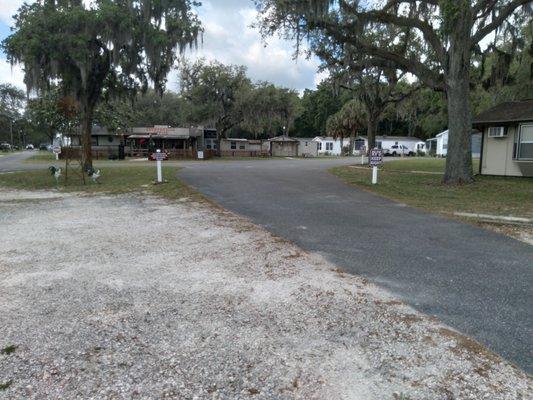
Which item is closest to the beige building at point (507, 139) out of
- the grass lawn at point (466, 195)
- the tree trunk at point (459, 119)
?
the grass lawn at point (466, 195)

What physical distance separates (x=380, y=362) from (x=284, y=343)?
685mm

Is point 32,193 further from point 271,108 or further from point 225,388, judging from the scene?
point 271,108

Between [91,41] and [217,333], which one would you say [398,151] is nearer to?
[91,41]

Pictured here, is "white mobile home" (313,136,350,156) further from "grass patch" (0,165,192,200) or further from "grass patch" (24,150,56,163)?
"grass patch" (0,165,192,200)

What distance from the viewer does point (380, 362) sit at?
9.66 ft

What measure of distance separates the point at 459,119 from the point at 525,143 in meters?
4.47

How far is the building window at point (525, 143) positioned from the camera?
16703 millimetres

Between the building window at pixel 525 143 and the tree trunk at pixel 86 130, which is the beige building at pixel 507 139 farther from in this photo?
the tree trunk at pixel 86 130

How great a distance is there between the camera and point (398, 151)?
60.3m

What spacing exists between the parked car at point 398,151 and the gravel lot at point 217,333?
186 ft

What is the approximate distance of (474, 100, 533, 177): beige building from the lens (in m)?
16.9

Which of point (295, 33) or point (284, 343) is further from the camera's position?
point (295, 33)

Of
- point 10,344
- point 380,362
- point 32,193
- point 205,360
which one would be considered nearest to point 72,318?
point 10,344

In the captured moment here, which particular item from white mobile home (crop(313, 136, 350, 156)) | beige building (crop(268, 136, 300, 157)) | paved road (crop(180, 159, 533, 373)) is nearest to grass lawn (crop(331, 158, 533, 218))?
paved road (crop(180, 159, 533, 373))
